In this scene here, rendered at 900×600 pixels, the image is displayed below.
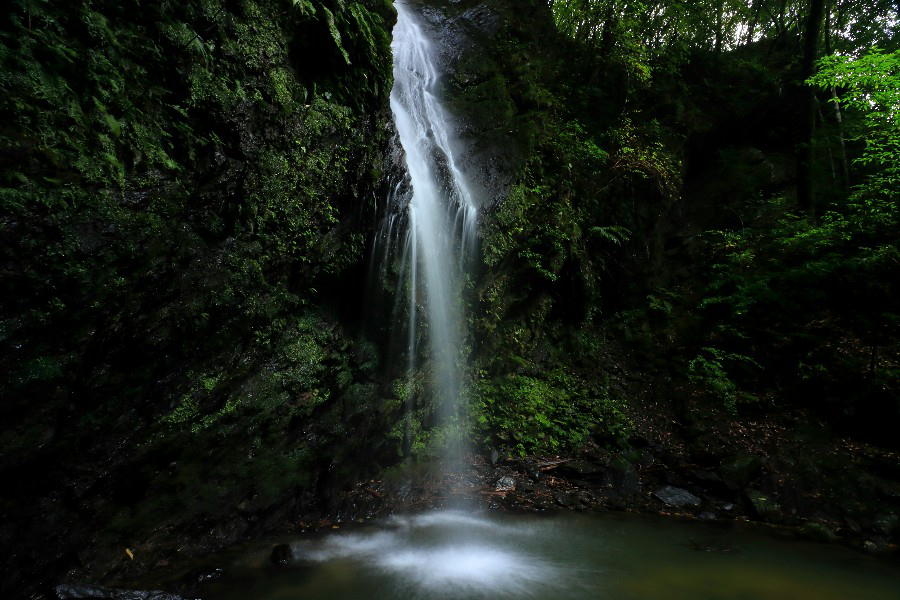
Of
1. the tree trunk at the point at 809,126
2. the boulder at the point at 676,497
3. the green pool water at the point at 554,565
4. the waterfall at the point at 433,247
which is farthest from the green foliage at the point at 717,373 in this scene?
the waterfall at the point at 433,247

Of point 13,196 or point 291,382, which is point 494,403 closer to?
point 291,382

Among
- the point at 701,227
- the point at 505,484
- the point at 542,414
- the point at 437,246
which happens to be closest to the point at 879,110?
the point at 701,227

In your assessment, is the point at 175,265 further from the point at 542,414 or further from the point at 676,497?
the point at 676,497

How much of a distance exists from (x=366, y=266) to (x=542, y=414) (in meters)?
4.43

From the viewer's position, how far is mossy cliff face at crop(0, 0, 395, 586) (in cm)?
294

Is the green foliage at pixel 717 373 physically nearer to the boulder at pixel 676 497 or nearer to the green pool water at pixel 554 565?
the boulder at pixel 676 497

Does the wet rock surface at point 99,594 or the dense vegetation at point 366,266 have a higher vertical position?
the dense vegetation at point 366,266

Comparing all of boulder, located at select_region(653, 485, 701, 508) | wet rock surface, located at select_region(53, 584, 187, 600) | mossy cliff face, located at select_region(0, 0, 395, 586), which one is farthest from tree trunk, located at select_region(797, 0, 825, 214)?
wet rock surface, located at select_region(53, 584, 187, 600)

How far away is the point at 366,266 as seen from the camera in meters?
5.89

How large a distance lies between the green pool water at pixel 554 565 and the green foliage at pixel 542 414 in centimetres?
175

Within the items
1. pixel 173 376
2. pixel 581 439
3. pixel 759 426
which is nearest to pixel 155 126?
pixel 173 376

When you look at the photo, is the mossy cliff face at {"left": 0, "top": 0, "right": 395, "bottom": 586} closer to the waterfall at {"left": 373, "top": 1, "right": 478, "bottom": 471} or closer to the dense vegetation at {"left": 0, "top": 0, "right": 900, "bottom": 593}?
the dense vegetation at {"left": 0, "top": 0, "right": 900, "bottom": 593}

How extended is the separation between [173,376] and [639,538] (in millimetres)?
5779

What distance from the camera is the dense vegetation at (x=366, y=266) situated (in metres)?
3.15
